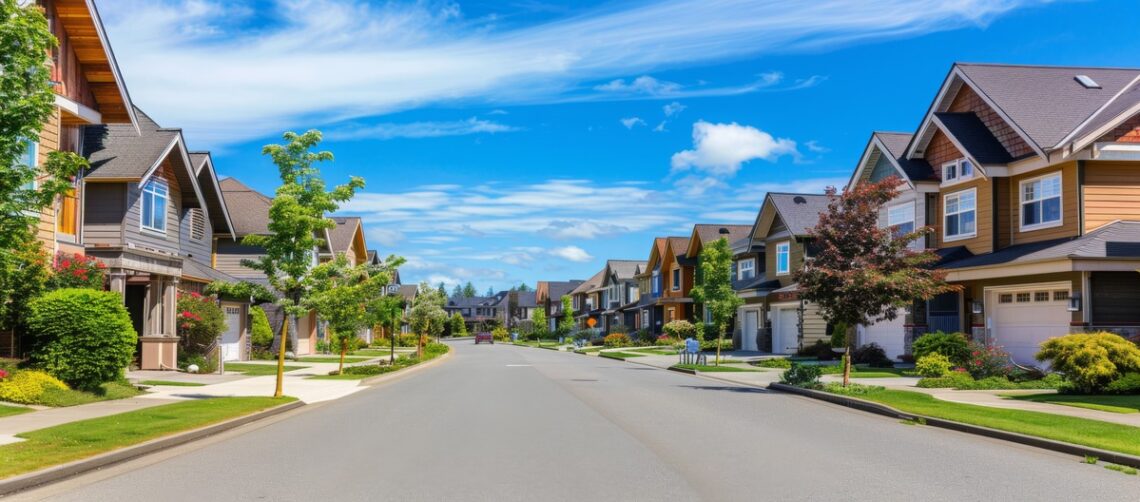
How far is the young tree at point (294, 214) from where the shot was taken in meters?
20.2

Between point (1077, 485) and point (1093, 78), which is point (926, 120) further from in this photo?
point (1077, 485)

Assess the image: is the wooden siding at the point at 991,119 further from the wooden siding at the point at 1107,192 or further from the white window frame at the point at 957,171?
the wooden siding at the point at 1107,192

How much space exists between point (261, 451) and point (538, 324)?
95619mm

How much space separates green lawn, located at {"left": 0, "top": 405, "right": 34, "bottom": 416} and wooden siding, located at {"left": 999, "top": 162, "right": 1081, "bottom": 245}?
2562 cm

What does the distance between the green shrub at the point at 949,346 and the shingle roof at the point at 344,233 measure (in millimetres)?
35985

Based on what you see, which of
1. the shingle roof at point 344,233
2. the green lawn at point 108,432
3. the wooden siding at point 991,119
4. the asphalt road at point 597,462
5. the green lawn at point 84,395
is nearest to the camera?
the asphalt road at point 597,462

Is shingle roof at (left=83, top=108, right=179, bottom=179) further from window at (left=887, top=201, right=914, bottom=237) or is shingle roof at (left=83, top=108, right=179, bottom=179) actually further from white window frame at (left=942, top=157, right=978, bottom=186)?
window at (left=887, top=201, right=914, bottom=237)

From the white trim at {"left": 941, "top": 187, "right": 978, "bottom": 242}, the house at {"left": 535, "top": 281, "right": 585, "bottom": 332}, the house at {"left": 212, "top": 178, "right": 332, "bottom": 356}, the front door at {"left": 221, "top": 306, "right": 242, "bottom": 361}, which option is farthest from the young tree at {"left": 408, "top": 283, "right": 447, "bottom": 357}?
the house at {"left": 535, "top": 281, "right": 585, "bottom": 332}

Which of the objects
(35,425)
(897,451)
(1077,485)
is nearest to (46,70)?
(35,425)

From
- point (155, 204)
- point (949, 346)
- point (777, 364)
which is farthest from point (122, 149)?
point (949, 346)

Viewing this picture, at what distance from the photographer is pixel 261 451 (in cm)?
1230

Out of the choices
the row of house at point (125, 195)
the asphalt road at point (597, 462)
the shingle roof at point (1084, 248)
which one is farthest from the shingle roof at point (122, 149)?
the shingle roof at point (1084, 248)

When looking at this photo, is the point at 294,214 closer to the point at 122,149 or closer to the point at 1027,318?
the point at 122,149

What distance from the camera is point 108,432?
13062 mm
